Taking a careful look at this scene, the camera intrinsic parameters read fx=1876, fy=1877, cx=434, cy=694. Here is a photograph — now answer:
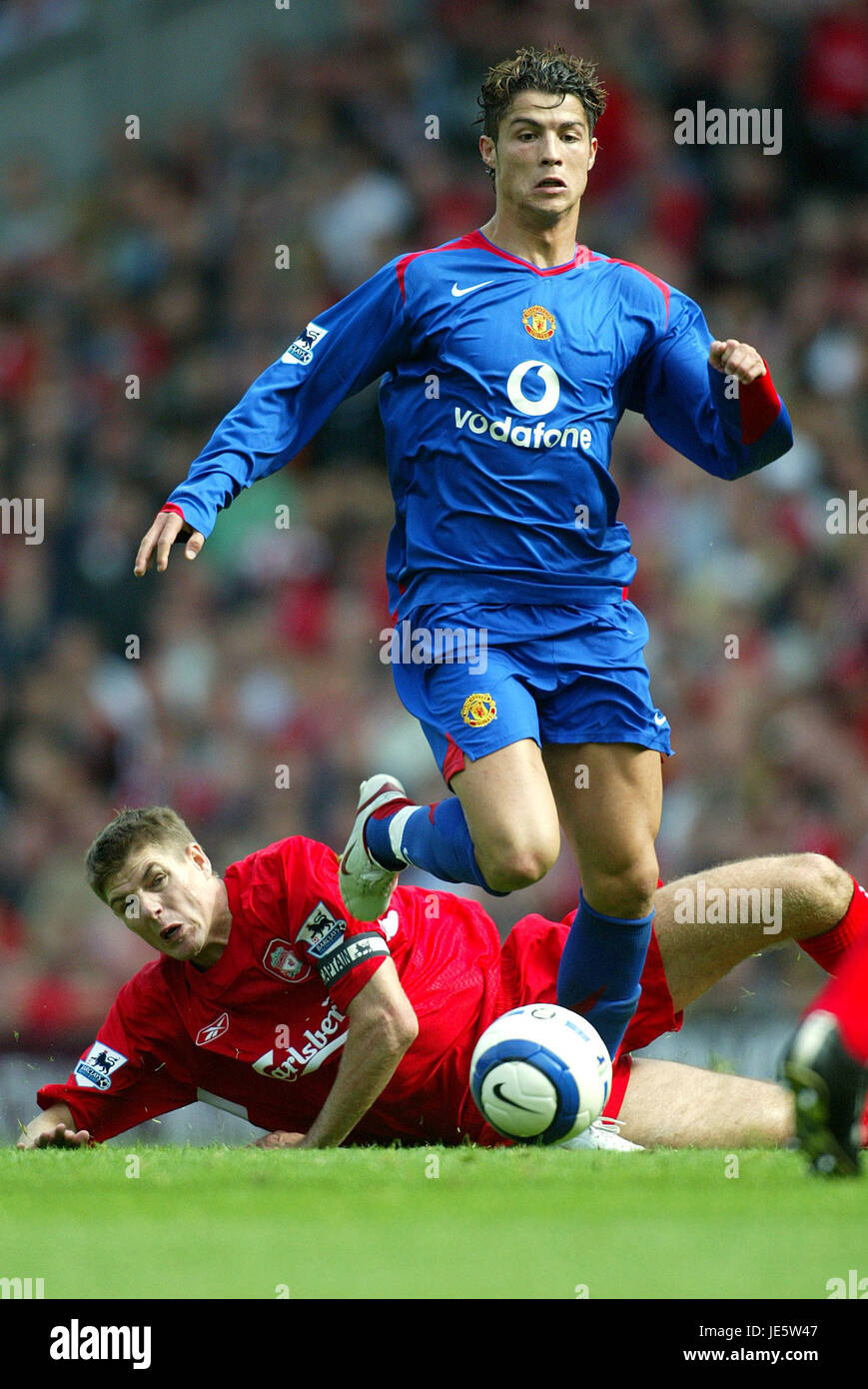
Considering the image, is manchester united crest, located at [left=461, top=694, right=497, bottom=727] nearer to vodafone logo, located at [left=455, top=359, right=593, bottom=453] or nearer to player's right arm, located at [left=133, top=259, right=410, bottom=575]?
vodafone logo, located at [left=455, top=359, right=593, bottom=453]

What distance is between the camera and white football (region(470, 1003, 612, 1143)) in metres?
4.30

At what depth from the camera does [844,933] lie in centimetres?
512

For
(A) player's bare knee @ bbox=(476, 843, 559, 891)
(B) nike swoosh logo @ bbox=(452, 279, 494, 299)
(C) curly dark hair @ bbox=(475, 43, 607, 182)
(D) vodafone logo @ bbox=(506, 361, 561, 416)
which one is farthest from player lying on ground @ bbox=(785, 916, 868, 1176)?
(C) curly dark hair @ bbox=(475, 43, 607, 182)

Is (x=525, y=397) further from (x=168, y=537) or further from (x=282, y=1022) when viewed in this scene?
(x=282, y=1022)

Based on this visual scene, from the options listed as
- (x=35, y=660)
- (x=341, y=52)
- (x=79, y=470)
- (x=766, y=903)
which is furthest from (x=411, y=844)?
(x=341, y=52)

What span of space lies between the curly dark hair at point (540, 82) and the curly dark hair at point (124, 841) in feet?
6.80

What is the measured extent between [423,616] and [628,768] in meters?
0.65

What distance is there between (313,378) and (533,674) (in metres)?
1.00

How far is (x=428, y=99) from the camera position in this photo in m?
11.2

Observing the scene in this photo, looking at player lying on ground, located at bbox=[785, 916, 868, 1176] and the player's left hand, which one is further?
the player's left hand

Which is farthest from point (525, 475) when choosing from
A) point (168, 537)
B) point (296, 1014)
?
point (296, 1014)

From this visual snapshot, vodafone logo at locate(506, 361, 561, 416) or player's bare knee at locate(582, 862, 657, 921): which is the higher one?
vodafone logo at locate(506, 361, 561, 416)

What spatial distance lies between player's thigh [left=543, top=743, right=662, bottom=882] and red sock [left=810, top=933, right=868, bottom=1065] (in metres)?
1.49

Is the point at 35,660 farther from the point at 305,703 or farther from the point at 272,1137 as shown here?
the point at 272,1137
